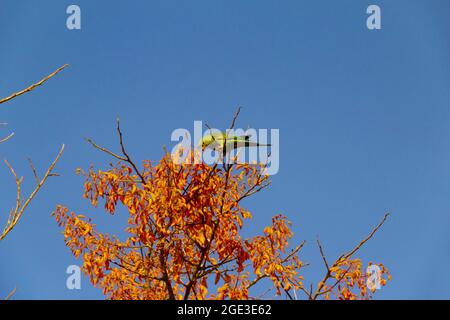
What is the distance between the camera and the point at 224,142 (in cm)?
712

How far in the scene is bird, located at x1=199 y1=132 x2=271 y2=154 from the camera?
7107 millimetres

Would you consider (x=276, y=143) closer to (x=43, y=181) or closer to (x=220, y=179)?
(x=220, y=179)

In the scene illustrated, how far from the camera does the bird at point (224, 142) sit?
711cm

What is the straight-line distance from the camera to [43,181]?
140 inches

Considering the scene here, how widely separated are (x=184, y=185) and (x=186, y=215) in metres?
0.44
